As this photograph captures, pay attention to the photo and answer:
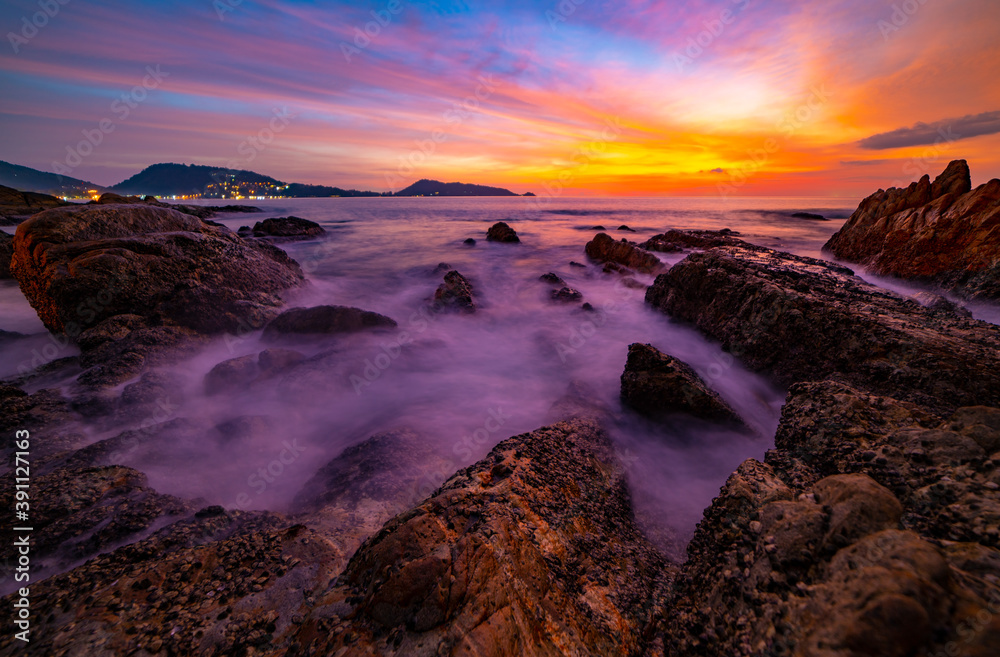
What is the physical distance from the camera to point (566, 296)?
11930 millimetres

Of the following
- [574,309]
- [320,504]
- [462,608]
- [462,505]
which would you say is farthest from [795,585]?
[574,309]

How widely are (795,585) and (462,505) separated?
1.88 meters

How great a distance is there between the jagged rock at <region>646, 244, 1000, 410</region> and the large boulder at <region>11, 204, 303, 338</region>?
33.4 feet

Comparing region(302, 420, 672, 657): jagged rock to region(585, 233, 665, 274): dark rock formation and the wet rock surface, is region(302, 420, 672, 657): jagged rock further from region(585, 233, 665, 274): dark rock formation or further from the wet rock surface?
the wet rock surface

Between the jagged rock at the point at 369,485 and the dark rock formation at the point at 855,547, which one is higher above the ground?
the dark rock formation at the point at 855,547

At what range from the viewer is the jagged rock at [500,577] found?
5.90ft

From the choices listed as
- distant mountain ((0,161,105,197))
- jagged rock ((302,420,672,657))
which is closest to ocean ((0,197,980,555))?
jagged rock ((302,420,672,657))

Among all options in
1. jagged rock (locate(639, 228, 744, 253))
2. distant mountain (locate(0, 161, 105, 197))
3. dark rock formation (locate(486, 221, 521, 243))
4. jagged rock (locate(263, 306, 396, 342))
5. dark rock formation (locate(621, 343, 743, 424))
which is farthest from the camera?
distant mountain (locate(0, 161, 105, 197))

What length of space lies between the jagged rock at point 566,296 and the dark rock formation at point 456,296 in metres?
2.88

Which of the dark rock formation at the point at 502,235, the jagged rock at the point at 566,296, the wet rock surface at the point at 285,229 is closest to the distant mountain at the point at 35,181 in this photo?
the wet rock surface at the point at 285,229

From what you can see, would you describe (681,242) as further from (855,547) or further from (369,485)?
(855,547)

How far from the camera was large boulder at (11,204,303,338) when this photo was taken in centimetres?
665

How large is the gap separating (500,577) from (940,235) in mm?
14702

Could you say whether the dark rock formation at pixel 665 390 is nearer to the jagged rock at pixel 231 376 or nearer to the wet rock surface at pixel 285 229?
the jagged rock at pixel 231 376
